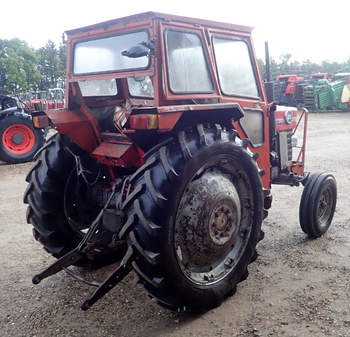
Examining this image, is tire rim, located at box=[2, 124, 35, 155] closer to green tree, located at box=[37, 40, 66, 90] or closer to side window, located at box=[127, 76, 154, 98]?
side window, located at box=[127, 76, 154, 98]

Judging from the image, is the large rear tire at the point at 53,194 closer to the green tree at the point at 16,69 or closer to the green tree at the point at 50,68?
the green tree at the point at 16,69

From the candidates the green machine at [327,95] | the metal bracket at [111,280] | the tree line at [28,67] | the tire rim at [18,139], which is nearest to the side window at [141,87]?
the metal bracket at [111,280]

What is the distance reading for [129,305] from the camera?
3.14 metres

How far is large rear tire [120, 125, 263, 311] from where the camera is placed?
8.28 ft

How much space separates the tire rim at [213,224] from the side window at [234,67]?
0.78 m

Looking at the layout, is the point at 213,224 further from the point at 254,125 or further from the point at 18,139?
the point at 18,139

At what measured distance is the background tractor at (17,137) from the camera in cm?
910

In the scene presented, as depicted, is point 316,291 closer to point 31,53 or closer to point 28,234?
point 28,234

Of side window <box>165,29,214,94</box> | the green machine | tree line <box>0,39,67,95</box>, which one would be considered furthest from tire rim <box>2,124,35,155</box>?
the green machine

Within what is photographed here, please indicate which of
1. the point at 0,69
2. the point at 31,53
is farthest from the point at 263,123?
the point at 31,53

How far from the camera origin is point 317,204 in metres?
4.20

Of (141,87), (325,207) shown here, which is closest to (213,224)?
(141,87)

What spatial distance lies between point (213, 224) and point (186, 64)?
1194 mm

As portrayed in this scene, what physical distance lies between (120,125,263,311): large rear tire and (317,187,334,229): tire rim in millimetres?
1432
